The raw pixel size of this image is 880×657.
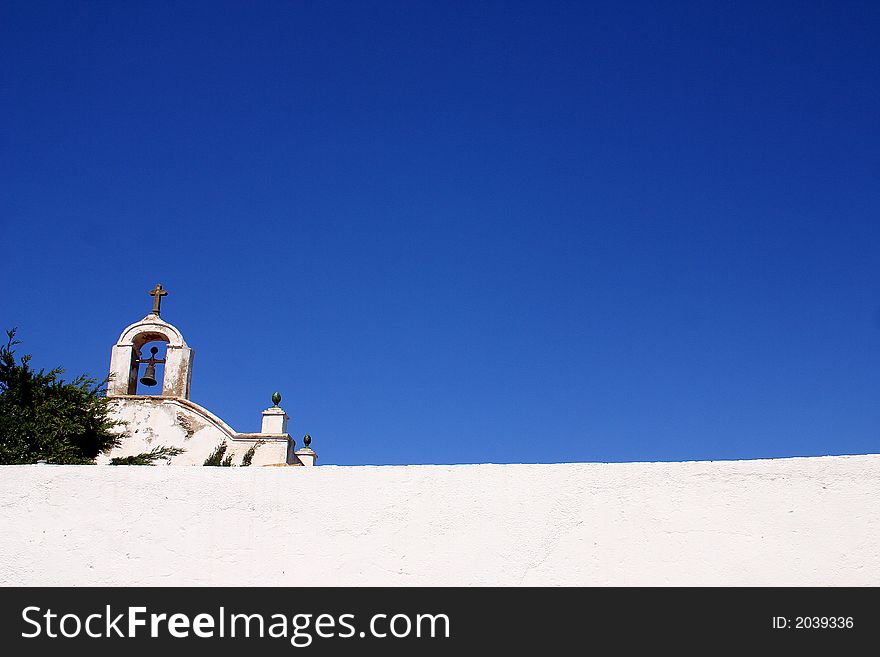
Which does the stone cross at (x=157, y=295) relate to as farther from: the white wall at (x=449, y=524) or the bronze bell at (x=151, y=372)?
the white wall at (x=449, y=524)

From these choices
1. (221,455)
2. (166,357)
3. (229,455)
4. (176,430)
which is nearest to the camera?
(221,455)

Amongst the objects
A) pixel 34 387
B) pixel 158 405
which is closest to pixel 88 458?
pixel 34 387

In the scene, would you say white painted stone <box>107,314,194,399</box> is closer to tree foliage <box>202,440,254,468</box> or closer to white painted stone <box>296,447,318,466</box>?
tree foliage <box>202,440,254,468</box>

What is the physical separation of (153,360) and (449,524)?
13.5m

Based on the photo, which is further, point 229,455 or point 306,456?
point 306,456

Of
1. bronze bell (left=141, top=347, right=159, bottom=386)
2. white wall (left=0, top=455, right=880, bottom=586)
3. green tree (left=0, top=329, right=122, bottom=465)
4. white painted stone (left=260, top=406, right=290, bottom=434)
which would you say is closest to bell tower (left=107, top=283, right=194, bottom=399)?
bronze bell (left=141, top=347, right=159, bottom=386)

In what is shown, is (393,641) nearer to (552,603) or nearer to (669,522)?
(552,603)

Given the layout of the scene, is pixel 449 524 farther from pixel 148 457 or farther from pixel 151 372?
pixel 151 372

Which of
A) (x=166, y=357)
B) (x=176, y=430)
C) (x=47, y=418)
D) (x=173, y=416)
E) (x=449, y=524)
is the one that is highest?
(x=166, y=357)

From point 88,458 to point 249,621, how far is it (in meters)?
7.06

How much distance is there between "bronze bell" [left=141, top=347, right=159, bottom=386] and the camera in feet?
52.7

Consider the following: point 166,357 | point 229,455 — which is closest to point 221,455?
point 229,455

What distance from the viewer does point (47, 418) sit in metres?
9.41

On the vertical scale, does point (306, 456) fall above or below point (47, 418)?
above
